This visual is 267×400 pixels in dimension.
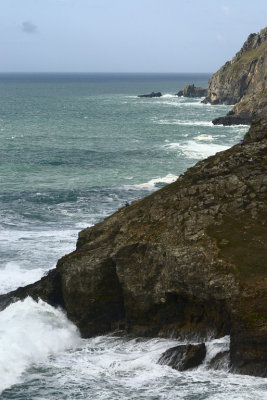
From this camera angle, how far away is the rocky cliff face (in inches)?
1002

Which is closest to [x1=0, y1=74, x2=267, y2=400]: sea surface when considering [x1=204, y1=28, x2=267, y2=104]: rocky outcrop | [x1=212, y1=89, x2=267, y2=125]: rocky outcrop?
[x1=212, y1=89, x2=267, y2=125]: rocky outcrop

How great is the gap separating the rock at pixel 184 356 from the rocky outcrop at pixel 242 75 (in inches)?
5202

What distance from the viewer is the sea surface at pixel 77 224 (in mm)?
24453

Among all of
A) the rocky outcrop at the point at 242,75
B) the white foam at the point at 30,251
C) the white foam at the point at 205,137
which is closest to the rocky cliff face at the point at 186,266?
the white foam at the point at 30,251

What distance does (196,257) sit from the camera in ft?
89.8

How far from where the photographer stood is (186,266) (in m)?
27.2

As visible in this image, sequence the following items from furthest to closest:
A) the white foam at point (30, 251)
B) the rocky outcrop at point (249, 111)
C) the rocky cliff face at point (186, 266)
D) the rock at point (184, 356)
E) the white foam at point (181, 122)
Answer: the white foam at point (181, 122) → the rocky outcrop at point (249, 111) → the white foam at point (30, 251) → the rocky cliff face at point (186, 266) → the rock at point (184, 356)

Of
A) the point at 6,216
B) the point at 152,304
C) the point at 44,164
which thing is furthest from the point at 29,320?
the point at 44,164

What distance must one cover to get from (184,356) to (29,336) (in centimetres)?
780

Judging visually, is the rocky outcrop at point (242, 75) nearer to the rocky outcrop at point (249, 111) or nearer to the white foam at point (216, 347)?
the rocky outcrop at point (249, 111)

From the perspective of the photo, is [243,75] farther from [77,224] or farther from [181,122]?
[77,224]

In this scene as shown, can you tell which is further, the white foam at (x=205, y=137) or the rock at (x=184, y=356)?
the white foam at (x=205, y=137)

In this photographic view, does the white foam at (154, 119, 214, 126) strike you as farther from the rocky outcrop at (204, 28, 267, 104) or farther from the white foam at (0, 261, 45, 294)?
the white foam at (0, 261, 45, 294)

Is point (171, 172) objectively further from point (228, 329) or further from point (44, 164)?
point (228, 329)
